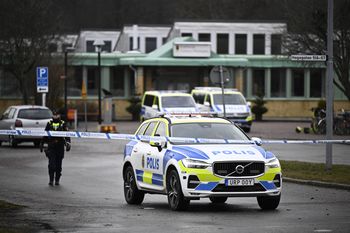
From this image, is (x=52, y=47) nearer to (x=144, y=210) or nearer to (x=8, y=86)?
(x=8, y=86)

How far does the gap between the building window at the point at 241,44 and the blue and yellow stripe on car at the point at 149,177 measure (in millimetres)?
58769

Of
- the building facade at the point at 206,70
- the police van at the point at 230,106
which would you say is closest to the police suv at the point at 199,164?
the police van at the point at 230,106

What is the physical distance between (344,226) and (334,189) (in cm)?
674

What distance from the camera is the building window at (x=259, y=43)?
247 feet

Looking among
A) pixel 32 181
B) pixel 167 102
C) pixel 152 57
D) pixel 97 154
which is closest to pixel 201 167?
pixel 32 181

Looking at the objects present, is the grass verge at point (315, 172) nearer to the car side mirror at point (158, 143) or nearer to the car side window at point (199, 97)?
the car side mirror at point (158, 143)

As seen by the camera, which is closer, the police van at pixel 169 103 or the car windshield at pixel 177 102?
the police van at pixel 169 103

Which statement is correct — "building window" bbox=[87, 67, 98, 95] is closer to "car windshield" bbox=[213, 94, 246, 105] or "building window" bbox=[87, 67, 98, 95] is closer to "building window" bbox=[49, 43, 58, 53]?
"building window" bbox=[49, 43, 58, 53]

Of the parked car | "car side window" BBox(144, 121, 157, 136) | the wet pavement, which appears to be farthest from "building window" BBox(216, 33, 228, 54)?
"car side window" BBox(144, 121, 157, 136)

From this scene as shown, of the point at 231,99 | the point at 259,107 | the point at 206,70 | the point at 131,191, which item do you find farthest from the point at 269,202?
the point at 206,70

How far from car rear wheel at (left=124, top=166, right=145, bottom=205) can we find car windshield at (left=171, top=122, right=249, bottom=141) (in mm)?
1320

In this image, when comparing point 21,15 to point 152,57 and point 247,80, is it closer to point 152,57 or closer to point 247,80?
point 152,57

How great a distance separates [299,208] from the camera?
16.1m

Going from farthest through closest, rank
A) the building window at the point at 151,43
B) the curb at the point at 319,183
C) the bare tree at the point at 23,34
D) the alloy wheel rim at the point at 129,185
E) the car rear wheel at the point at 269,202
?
the building window at the point at 151,43
the bare tree at the point at 23,34
the curb at the point at 319,183
the alloy wheel rim at the point at 129,185
the car rear wheel at the point at 269,202
